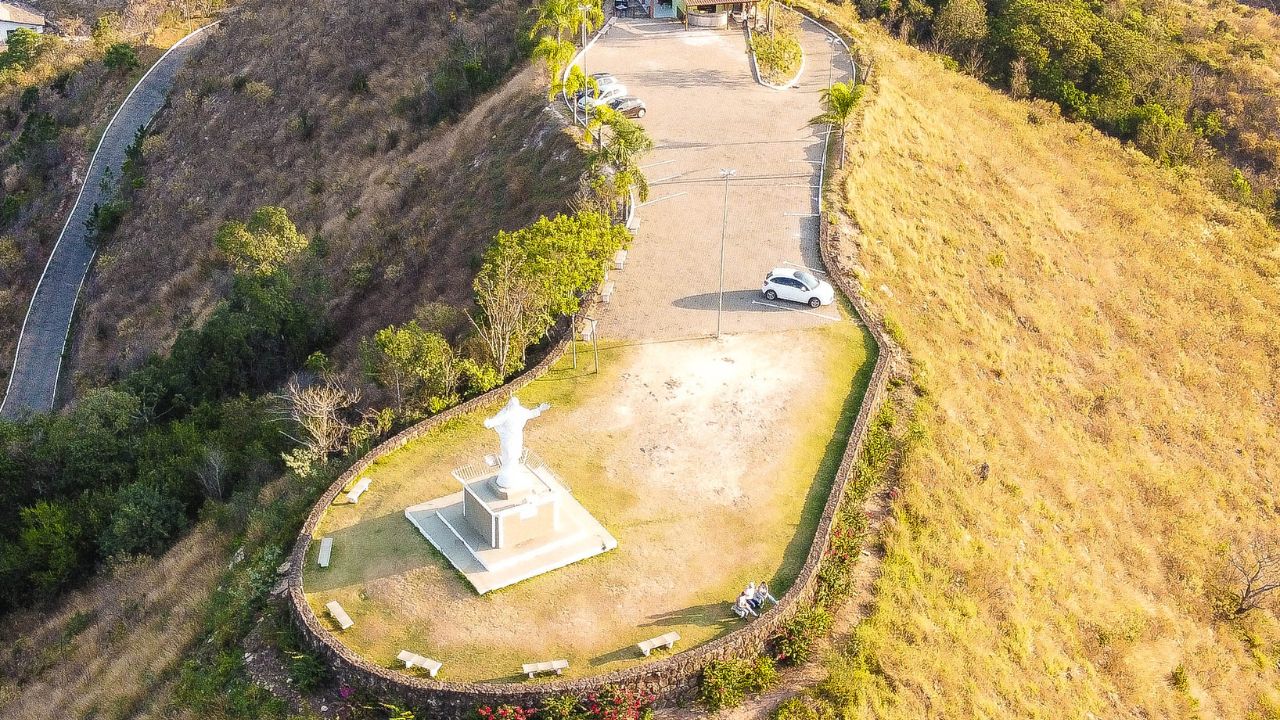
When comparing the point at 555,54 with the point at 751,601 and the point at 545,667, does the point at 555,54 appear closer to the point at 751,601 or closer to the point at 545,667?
the point at 751,601

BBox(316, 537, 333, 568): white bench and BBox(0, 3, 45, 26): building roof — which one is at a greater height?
BBox(0, 3, 45, 26): building roof

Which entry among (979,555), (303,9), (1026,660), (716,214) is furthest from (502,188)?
(303,9)

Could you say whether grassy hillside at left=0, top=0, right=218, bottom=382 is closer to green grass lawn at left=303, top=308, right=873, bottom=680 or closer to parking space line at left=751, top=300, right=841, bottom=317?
green grass lawn at left=303, top=308, right=873, bottom=680

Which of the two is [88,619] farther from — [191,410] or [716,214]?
[716,214]

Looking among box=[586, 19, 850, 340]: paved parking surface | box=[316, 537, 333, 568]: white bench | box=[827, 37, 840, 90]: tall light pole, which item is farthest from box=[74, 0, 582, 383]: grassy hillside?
box=[827, 37, 840, 90]: tall light pole

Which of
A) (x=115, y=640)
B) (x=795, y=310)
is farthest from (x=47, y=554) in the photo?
(x=795, y=310)

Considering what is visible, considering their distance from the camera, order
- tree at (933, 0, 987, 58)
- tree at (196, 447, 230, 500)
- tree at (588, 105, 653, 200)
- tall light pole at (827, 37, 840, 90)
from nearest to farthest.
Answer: tree at (196, 447, 230, 500), tree at (588, 105, 653, 200), tall light pole at (827, 37, 840, 90), tree at (933, 0, 987, 58)
